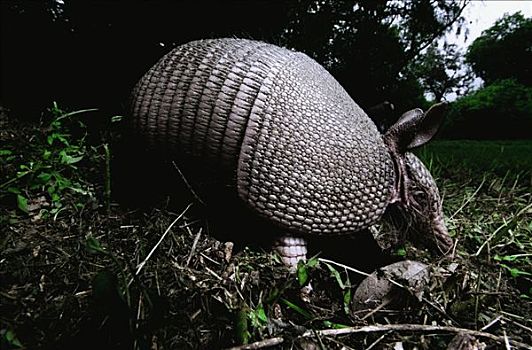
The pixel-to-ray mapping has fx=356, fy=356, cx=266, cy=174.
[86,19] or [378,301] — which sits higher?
[86,19]

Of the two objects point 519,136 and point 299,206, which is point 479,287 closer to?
point 299,206

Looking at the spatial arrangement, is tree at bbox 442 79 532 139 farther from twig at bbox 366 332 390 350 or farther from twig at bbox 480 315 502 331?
twig at bbox 366 332 390 350

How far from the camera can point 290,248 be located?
2.05m

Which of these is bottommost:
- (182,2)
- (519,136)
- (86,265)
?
(519,136)

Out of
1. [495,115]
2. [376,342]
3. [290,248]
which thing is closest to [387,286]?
[376,342]

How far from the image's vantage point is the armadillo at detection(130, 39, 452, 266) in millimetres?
1989

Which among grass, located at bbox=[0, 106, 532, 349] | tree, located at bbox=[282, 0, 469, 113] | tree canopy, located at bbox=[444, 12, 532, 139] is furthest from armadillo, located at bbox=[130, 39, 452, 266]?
tree canopy, located at bbox=[444, 12, 532, 139]

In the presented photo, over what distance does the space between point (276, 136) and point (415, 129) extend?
864 millimetres

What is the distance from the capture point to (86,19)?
3523 mm

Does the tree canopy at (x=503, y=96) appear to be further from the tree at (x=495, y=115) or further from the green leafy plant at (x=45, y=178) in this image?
the green leafy plant at (x=45, y=178)

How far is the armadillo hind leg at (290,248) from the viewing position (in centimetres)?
203

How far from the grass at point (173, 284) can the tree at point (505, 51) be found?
51.9 ft

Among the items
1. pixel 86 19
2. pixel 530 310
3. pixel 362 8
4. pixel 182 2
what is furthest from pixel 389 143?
pixel 362 8

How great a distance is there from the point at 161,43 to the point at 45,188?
2123 mm
